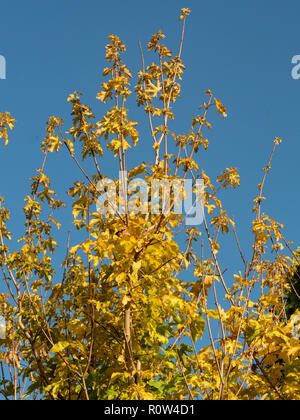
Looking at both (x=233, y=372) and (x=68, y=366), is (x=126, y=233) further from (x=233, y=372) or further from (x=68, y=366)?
(x=233, y=372)

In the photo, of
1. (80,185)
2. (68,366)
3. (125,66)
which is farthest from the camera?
(125,66)

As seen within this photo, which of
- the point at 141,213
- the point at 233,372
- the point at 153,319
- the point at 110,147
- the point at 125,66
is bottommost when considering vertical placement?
the point at 233,372

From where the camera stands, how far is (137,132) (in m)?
4.29

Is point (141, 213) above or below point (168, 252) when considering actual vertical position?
above

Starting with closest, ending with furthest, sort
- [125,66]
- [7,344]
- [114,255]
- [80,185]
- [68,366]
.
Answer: [68,366] → [114,255] → [80,185] → [125,66] → [7,344]

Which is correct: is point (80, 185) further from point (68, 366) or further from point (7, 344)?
point (7, 344)

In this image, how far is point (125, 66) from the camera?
4.68 metres

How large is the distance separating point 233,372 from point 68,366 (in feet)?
4.58
